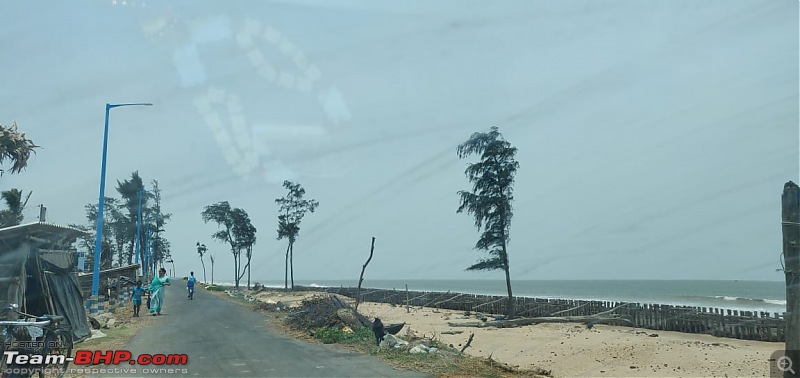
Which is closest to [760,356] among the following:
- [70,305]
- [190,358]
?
[190,358]

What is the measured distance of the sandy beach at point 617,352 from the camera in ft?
46.2

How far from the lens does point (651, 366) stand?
47.9 feet

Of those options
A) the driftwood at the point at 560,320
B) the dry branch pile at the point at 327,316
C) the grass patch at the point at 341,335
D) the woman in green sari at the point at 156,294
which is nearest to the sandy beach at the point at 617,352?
the driftwood at the point at 560,320

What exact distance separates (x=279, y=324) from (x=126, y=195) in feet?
150

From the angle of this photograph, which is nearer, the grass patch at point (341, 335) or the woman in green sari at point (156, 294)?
the grass patch at point (341, 335)

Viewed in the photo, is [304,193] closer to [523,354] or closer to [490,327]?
[490,327]

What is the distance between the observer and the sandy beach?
14086mm

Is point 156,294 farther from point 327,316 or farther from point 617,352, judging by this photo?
point 617,352

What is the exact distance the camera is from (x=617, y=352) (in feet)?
55.5

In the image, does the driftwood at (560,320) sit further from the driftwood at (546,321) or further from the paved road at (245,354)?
the paved road at (245,354)

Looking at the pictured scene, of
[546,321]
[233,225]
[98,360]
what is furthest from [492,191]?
[233,225]

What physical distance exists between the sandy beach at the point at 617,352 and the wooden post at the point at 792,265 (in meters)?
6.12

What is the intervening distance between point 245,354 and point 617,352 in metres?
10.8

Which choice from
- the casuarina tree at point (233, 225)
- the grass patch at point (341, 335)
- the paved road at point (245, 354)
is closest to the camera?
the paved road at point (245, 354)
